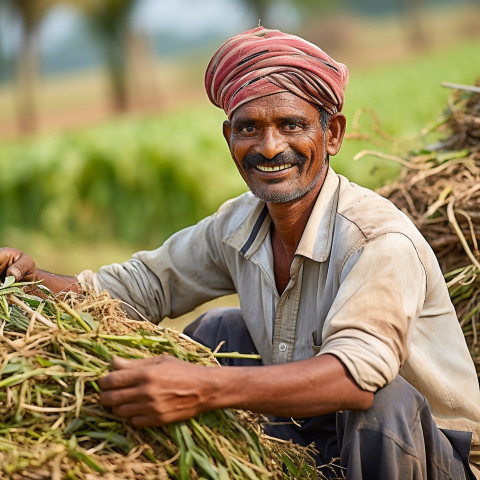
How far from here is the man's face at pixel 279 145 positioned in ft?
10.1

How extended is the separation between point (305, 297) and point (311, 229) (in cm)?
26

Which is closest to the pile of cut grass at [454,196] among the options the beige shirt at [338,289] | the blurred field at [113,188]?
the beige shirt at [338,289]

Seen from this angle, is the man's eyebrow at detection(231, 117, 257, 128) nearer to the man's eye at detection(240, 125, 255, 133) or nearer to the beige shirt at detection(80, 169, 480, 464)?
the man's eye at detection(240, 125, 255, 133)

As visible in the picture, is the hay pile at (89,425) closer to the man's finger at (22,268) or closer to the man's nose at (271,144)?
the man's finger at (22,268)

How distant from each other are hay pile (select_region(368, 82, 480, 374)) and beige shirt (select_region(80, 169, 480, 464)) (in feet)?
2.35

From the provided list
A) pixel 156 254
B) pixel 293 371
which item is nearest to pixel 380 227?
pixel 293 371

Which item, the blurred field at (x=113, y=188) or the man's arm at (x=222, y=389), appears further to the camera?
Result: the blurred field at (x=113, y=188)

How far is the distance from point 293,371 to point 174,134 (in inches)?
336

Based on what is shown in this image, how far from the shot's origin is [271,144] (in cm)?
309

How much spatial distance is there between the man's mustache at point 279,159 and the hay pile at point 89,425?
0.78m

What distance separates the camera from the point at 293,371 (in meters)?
2.57

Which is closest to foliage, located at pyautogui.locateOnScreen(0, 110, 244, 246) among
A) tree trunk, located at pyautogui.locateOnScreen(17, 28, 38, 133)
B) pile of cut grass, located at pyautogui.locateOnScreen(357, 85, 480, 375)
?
pile of cut grass, located at pyautogui.locateOnScreen(357, 85, 480, 375)

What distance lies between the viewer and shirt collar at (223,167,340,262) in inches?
123

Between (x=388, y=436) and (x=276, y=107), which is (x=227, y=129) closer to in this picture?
(x=276, y=107)
